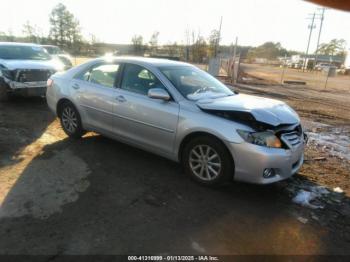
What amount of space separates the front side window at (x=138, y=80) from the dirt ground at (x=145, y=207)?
1151 mm

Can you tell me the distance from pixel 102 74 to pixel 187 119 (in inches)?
80.1

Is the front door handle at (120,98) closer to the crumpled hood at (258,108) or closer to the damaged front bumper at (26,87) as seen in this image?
the crumpled hood at (258,108)

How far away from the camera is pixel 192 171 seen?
443 cm

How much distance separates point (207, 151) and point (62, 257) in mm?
2178

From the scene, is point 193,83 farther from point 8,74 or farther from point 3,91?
point 3,91

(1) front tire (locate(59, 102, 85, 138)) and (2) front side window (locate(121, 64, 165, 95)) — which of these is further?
(1) front tire (locate(59, 102, 85, 138))

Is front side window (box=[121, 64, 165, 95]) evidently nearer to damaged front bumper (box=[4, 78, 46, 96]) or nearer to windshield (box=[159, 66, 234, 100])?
windshield (box=[159, 66, 234, 100])

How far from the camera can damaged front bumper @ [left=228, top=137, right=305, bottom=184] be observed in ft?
12.6

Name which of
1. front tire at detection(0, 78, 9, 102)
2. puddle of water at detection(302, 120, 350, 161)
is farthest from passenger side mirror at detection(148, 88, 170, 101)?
front tire at detection(0, 78, 9, 102)

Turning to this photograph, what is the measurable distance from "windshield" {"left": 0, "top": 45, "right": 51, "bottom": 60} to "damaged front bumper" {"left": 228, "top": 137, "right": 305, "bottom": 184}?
26.2ft

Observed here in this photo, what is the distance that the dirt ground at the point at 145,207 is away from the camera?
3.09m

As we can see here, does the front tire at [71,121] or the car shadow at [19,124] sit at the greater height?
the front tire at [71,121]

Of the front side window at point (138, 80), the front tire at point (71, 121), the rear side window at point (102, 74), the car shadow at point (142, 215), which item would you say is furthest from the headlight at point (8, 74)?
the front side window at point (138, 80)

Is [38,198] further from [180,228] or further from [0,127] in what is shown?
[0,127]
